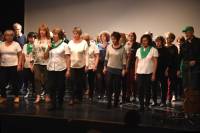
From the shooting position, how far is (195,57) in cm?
721

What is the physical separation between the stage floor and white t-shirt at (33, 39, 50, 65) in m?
0.85

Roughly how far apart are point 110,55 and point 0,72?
2.26m

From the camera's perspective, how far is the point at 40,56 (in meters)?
7.80

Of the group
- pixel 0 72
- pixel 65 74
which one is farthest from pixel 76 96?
pixel 0 72

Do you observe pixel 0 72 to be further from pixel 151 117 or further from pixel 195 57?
pixel 195 57

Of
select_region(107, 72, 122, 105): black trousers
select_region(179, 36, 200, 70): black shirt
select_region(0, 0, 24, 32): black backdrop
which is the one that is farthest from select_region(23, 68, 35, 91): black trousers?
select_region(179, 36, 200, 70): black shirt

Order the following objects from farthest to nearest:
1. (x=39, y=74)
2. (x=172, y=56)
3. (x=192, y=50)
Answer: (x=172, y=56)
(x=39, y=74)
(x=192, y=50)

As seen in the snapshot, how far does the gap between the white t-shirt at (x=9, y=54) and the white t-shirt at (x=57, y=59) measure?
103cm

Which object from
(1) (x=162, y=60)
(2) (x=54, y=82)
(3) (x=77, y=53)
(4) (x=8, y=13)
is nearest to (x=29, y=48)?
(3) (x=77, y=53)

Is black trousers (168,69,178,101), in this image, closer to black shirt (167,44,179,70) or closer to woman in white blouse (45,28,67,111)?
black shirt (167,44,179,70)

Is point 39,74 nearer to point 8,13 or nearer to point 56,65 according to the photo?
point 56,65

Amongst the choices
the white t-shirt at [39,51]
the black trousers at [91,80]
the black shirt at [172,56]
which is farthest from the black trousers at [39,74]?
the black shirt at [172,56]

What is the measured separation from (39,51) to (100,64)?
1463 mm

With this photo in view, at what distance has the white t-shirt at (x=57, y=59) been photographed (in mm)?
7250
